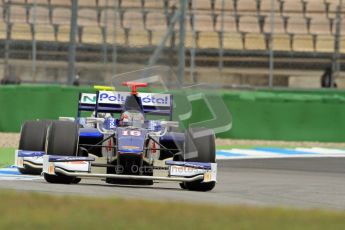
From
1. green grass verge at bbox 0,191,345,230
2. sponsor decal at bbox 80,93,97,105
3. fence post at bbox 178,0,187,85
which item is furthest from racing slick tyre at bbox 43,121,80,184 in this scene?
fence post at bbox 178,0,187,85

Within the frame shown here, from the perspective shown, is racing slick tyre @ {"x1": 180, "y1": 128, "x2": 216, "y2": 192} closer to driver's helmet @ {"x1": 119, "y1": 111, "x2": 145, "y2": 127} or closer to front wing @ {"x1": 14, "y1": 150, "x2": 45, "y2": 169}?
driver's helmet @ {"x1": 119, "y1": 111, "x2": 145, "y2": 127}

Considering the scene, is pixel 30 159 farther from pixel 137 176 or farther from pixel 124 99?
pixel 137 176

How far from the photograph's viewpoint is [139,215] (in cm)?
783

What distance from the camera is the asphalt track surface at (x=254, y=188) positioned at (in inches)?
440

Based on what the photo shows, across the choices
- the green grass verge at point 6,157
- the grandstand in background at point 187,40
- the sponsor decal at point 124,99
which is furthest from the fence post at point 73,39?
the sponsor decal at point 124,99

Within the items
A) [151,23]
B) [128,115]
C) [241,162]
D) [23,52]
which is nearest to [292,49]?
[151,23]

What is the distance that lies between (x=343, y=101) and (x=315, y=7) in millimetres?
7412

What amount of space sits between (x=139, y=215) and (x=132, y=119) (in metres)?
5.15

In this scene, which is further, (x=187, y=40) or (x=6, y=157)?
(x=187, y=40)

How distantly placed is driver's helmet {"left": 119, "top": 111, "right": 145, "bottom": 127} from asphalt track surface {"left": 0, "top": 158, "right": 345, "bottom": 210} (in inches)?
29.2

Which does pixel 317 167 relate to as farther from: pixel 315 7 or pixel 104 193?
pixel 315 7

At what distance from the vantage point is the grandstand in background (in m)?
24.1

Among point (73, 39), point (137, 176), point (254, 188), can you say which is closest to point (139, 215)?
point (137, 176)

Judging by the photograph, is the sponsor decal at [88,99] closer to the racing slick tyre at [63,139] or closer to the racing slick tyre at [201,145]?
the racing slick tyre at [63,139]
